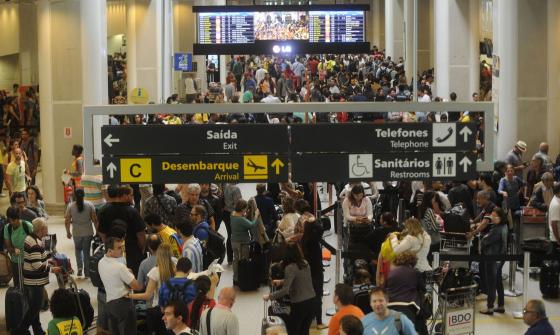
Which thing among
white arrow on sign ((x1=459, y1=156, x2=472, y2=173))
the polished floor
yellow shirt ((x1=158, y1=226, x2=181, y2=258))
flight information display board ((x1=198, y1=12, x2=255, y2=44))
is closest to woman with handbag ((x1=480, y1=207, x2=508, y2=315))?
the polished floor

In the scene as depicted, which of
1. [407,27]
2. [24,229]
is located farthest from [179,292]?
[407,27]

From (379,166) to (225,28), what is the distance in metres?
16.6

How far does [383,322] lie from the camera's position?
358 inches

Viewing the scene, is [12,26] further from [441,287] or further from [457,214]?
[441,287]

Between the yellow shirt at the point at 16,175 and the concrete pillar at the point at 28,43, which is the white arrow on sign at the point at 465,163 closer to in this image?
the yellow shirt at the point at 16,175

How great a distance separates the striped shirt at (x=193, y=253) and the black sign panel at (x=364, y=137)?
279 centimetres

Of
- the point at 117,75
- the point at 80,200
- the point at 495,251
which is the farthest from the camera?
the point at 117,75

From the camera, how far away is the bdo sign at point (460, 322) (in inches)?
440

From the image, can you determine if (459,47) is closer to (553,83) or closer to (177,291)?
(553,83)

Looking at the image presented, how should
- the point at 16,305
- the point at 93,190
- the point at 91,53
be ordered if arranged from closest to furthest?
the point at 16,305
the point at 93,190
the point at 91,53

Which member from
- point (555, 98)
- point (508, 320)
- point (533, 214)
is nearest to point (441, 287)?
point (508, 320)

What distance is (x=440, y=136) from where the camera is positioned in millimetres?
9367

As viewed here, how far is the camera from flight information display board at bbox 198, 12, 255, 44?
2531cm

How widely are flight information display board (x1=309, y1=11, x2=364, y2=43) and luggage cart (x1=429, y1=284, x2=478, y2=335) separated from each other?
48.4 ft
